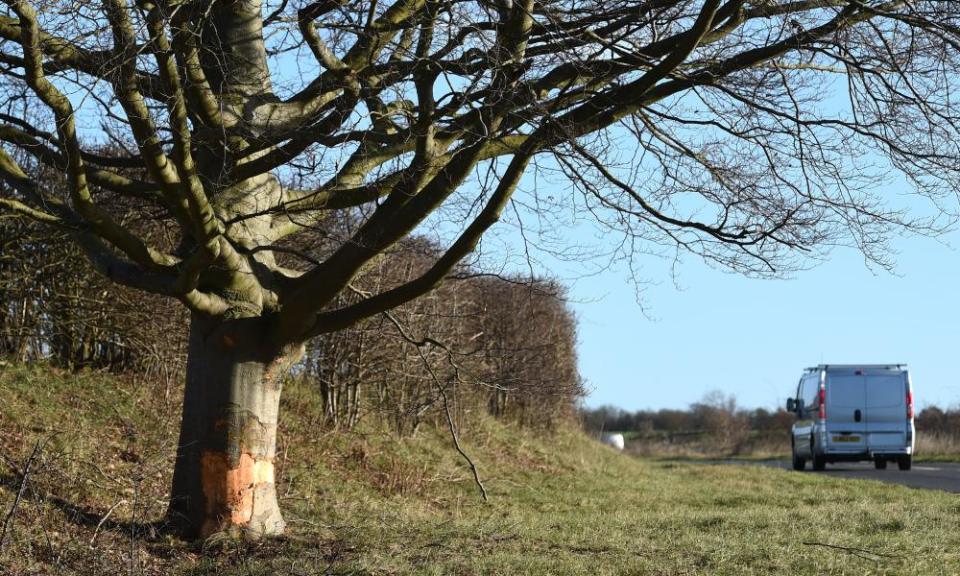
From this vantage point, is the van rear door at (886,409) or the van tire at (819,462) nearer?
the van rear door at (886,409)

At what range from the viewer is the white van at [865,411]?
22562 mm

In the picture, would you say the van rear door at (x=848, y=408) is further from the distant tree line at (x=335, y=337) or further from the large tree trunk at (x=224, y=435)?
the large tree trunk at (x=224, y=435)

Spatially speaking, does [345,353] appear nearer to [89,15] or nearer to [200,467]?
[200,467]

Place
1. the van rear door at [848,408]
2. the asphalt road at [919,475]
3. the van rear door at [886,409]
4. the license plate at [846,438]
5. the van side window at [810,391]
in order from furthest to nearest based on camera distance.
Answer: the van side window at [810,391], the license plate at [846,438], the van rear door at [848,408], the van rear door at [886,409], the asphalt road at [919,475]

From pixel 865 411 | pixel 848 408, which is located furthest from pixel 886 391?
pixel 848 408

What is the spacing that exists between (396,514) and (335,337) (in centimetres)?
484

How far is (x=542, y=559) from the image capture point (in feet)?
22.9

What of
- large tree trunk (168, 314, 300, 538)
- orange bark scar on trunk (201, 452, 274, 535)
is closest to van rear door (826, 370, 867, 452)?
large tree trunk (168, 314, 300, 538)

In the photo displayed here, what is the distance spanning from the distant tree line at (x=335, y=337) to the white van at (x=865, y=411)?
715 centimetres

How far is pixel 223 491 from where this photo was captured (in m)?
8.00

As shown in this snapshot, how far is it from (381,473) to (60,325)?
4.22 meters

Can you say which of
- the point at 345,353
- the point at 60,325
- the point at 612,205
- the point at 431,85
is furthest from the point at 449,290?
the point at 431,85

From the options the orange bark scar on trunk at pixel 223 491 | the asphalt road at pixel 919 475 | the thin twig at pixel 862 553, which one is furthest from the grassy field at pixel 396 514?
the asphalt road at pixel 919 475

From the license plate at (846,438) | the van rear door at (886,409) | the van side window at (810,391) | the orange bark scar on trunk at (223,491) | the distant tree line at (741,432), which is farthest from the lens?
the distant tree line at (741,432)
